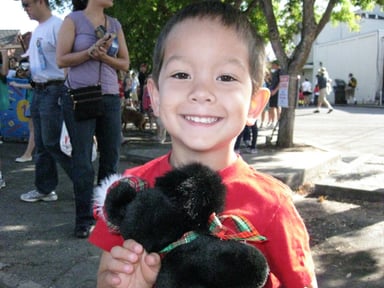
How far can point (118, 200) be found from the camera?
1371 mm

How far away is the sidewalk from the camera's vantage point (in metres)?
3.42

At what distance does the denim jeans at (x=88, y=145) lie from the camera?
156 inches

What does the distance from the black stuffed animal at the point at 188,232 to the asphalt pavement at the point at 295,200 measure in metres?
2.14

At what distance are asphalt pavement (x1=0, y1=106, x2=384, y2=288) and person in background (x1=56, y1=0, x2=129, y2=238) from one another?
0.44m

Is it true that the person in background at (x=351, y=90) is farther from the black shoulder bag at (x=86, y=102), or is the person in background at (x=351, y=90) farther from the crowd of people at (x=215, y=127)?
the crowd of people at (x=215, y=127)

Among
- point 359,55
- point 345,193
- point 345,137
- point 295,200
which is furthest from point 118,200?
point 359,55

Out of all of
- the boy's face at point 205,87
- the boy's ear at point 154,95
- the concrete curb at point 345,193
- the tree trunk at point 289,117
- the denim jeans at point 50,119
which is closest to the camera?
the boy's face at point 205,87

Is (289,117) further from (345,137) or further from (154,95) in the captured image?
(154,95)

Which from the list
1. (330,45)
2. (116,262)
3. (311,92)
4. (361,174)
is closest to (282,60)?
(361,174)

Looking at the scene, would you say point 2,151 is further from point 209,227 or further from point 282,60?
point 209,227

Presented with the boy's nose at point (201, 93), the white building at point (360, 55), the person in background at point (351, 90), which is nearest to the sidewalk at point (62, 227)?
the boy's nose at point (201, 93)

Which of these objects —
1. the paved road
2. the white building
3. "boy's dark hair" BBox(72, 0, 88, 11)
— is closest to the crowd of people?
"boy's dark hair" BBox(72, 0, 88, 11)

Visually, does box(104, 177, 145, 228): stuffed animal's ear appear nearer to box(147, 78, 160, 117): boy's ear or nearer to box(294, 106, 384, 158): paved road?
box(147, 78, 160, 117): boy's ear

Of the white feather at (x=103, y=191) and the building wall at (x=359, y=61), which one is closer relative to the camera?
the white feather at (x=103, y=191)
